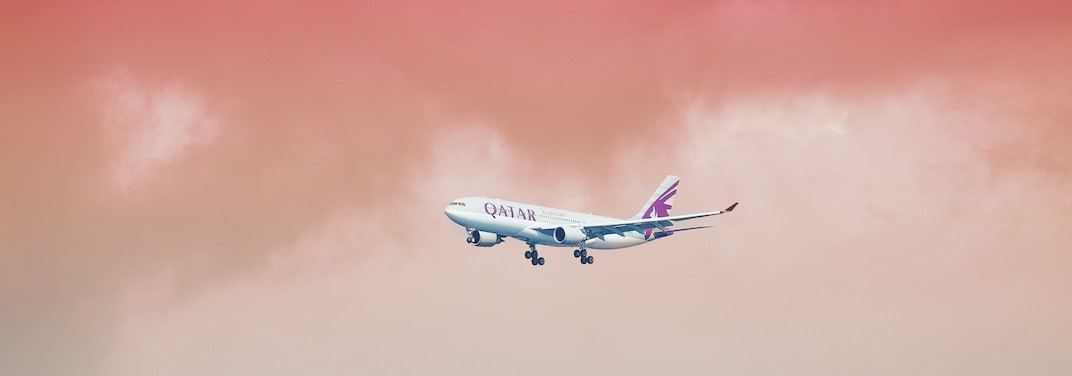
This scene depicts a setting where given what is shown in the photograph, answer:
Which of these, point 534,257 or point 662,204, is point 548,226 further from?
point 662,204

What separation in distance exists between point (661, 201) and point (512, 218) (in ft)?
127

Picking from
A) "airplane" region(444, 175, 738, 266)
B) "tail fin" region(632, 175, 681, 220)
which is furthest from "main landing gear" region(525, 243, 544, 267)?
"tail fin" region(632, 175, 681, 220)

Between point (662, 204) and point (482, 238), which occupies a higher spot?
point (662, 204)

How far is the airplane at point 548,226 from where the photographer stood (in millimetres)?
132250

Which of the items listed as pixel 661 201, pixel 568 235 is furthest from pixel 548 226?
pixel 661 201

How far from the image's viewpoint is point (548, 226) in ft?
452

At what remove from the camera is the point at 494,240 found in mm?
138375

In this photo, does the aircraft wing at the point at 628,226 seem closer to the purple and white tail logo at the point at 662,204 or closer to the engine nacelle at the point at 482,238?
the engine nacelle at the point at 482,238

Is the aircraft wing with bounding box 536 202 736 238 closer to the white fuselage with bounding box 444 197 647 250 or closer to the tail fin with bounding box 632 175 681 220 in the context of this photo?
the white fuselage with bounding box 444 197 647 250

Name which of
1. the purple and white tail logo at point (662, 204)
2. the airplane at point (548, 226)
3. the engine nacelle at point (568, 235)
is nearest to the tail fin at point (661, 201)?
the purple and white tail logo at point (662, 204)

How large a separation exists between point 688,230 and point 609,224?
7.78 meters

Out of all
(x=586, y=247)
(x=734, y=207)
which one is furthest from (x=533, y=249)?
(x=734, y=207)

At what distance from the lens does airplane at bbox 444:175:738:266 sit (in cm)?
13225

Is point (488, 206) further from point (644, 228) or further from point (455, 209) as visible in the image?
point (644, 228)
